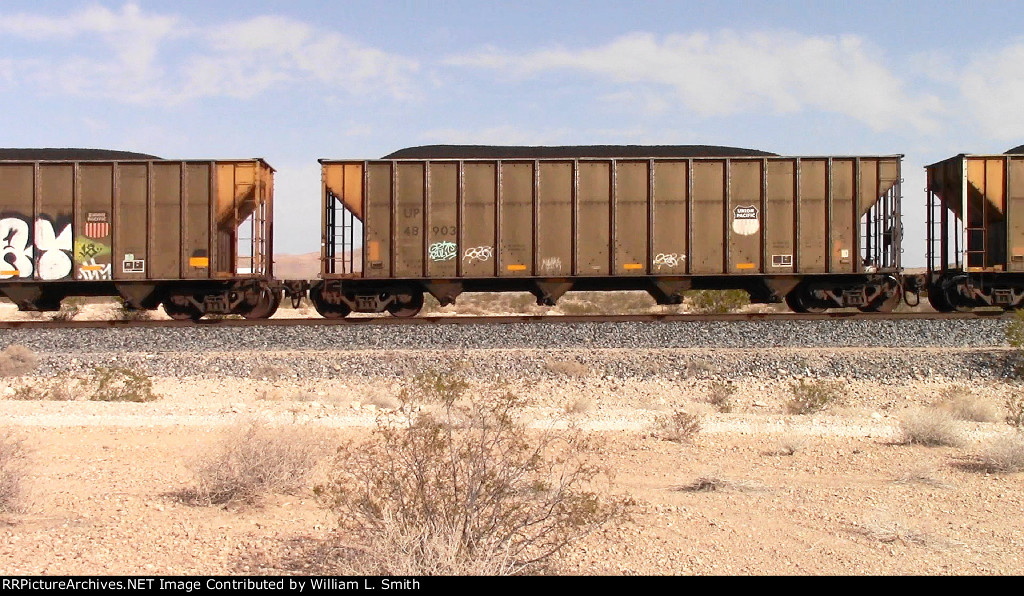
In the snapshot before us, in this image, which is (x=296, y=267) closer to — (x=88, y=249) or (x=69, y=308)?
(x=69, y=308)

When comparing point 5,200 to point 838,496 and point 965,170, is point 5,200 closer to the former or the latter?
point 838,496

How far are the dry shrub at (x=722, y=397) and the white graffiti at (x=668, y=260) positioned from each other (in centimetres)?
604

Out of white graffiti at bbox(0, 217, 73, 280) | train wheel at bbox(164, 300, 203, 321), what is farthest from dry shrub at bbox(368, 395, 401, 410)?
white graffiti at bbox(0, 217, 73, 280)

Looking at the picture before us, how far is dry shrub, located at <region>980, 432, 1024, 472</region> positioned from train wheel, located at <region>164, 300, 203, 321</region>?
1476cm

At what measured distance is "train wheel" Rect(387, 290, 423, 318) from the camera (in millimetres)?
17672

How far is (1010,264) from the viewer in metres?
17.1

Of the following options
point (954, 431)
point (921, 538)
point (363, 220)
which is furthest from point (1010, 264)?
point (921, 538)

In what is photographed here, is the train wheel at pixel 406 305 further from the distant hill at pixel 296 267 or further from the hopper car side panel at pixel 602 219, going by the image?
the distant hill at pixel 296 267

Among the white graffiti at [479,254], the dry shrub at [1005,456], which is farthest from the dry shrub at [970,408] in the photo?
the white graffiti at [479,254]

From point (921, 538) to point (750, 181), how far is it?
12769 millimetres

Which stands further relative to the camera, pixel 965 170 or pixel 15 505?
pixel 965 170

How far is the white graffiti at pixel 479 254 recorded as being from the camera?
17125mm

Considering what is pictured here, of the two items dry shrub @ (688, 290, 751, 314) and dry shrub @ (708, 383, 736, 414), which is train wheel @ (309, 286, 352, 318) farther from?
dry shrub @ (688, 290, 751, 314)
